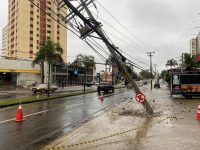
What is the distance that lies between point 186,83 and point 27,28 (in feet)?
298

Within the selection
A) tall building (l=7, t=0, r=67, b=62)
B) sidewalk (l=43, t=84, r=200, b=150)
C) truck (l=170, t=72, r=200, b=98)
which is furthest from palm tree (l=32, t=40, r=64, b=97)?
tall building (l=7, t=0, r=67, b=62)

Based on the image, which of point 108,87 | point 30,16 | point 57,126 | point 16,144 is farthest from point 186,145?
point 30,16

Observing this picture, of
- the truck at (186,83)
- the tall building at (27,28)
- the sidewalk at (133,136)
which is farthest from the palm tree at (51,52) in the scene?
the tall building at (27,28)

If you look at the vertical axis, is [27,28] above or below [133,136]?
above

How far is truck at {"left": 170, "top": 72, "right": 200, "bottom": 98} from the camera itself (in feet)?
113

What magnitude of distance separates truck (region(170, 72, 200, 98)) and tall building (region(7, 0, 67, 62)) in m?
79.8

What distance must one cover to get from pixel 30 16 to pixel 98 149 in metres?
113

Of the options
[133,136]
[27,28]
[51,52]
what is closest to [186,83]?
[133,136]

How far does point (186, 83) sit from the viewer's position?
114 feet

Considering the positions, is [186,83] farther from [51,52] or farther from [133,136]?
[51,52]

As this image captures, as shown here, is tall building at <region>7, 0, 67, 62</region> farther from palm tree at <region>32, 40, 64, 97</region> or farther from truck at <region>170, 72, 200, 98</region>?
truck at <region>170, 72, 200, 98</region>

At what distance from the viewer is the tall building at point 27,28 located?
116000 millimetres

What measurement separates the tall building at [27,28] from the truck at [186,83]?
79.8 meters

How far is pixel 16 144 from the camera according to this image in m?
10.7
